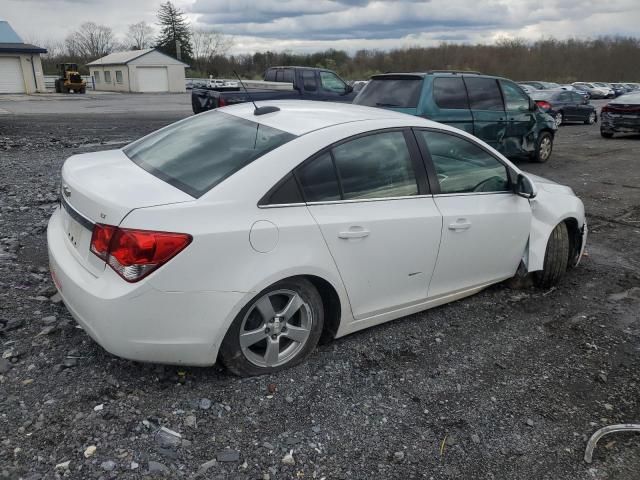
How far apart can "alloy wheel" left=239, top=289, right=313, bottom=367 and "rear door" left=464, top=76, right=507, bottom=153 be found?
7112 millimetres

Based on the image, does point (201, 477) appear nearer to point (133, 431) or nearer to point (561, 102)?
point (133, 431)

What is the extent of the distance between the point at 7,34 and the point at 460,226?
4679 centimetres

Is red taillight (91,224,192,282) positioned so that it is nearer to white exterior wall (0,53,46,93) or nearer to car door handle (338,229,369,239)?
car door handle (338,229,369,239)

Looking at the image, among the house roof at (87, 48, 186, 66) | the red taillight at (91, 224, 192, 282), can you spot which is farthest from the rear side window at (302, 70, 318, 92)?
the house roof at (87, 48, 186, 66)

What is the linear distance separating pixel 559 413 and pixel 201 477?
78.9 inches

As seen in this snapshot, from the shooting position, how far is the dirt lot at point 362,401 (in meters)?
2.56

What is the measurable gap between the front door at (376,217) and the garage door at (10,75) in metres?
43.5

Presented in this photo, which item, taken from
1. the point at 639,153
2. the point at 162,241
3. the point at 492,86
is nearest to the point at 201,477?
the point at 162,241

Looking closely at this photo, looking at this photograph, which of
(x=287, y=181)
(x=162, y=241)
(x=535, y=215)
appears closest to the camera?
(x=162, y=241)

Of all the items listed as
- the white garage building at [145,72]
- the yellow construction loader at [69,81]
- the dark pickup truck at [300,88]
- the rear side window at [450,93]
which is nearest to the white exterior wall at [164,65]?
the white garage building at [145,72]


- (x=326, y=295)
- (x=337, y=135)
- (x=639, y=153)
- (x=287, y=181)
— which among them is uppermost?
(x=337, y=135)

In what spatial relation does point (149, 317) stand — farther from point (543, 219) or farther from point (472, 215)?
point (543, 219)

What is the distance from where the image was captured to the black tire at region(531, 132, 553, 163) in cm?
1148

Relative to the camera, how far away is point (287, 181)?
3020 millimetres
